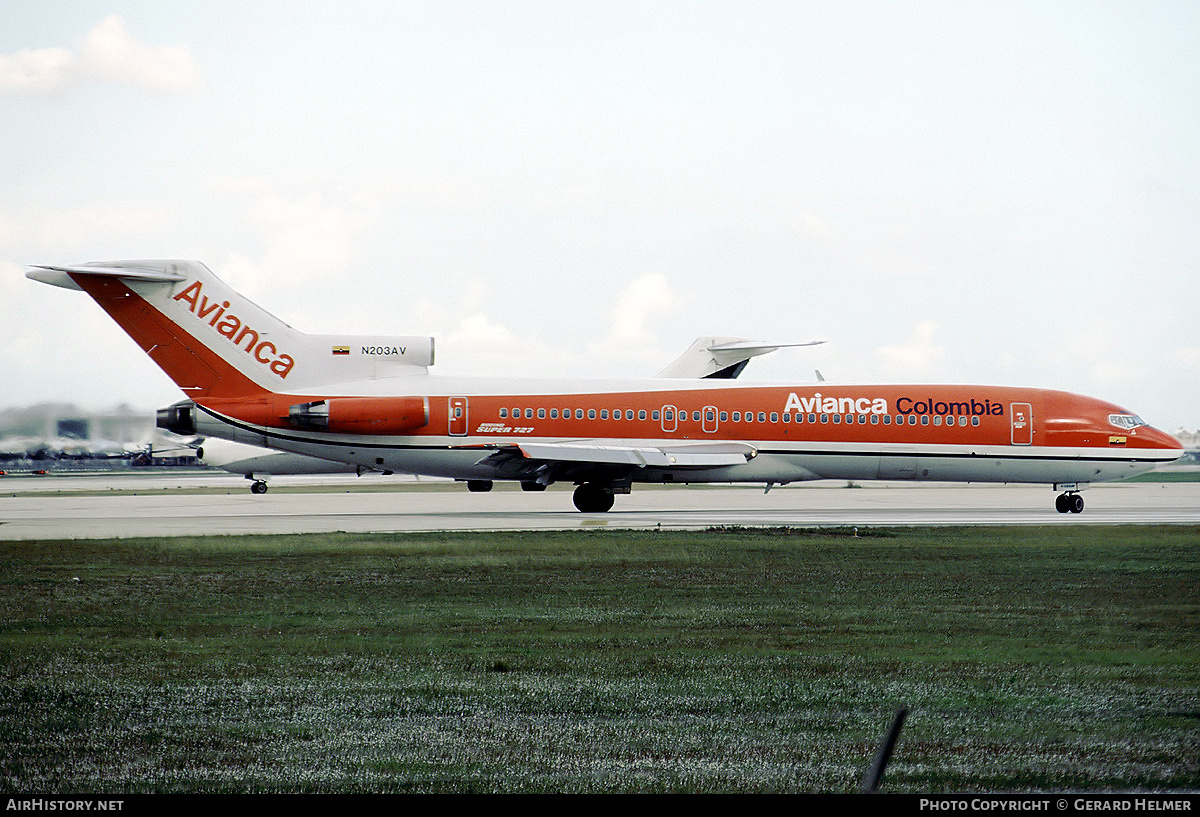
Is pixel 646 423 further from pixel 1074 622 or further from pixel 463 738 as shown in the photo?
→ pixel 463 738

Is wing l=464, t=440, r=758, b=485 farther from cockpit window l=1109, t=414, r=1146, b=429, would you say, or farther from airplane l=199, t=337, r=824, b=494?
airplane l=199, t=337, r=824, b=494

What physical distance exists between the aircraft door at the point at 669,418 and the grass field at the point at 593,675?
1491cm

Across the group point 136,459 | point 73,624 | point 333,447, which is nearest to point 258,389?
point 333,447

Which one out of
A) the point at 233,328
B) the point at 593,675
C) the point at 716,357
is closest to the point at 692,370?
the point at 716,357

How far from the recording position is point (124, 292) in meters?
30.1

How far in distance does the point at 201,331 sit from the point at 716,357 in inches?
933

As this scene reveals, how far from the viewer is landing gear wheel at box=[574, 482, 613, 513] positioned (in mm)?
31828

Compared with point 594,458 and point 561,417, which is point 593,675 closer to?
point 594,458

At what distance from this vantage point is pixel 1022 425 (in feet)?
110

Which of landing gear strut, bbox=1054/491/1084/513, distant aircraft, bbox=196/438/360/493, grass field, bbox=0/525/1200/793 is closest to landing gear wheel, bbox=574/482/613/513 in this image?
landing gear strut, bbox=1054/491/1084/513

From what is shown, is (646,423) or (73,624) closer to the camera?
(73,624)

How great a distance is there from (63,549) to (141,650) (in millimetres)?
10969

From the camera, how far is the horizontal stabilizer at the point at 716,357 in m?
48.2

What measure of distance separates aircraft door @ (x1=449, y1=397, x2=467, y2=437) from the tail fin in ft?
11.1
